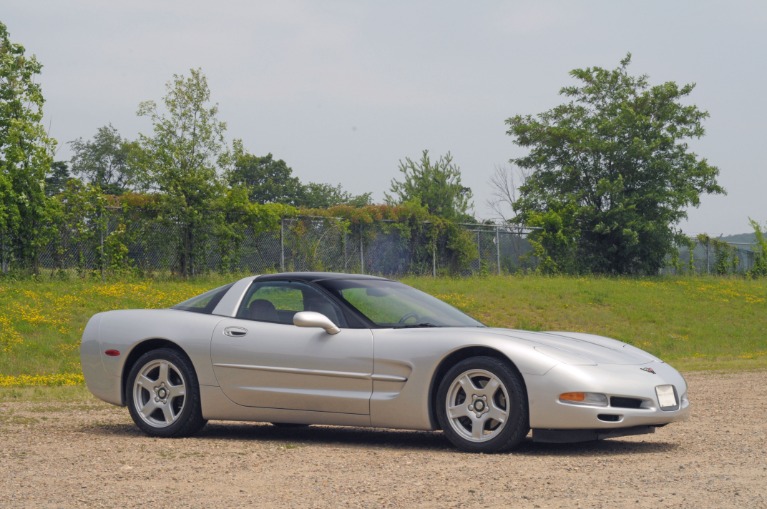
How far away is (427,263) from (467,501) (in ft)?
87.4

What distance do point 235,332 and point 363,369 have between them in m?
1.22

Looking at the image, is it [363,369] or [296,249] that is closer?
[363,369]

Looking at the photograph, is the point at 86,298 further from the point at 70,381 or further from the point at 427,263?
the point at 427,263

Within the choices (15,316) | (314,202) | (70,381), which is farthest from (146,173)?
(314,202)

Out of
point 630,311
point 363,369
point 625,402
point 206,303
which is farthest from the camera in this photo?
point 630,311

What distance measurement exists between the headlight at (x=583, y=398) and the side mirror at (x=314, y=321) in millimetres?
1867

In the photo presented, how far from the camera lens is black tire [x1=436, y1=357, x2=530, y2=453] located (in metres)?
6.82

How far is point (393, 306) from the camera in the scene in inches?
317

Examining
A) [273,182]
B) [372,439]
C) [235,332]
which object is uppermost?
[273,182]

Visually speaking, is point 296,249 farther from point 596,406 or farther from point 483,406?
point 596,406

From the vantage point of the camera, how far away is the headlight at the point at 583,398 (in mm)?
6758

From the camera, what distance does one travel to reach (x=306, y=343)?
7.78 meters

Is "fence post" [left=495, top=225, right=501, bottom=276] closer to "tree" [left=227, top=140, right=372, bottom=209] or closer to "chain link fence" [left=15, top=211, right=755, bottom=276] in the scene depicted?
"chain link fence" [left=15, top=211, right=755, bottom=276]

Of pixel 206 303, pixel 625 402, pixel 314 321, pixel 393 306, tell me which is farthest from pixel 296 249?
pixel 625 402
